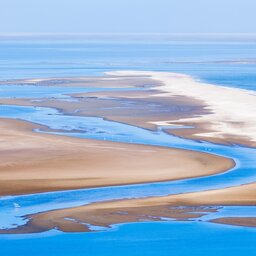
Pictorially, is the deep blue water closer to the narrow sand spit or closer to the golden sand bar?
the golden sand bar

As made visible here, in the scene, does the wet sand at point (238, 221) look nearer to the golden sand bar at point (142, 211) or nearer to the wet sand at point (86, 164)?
the golden sand bar at point (142, 211)

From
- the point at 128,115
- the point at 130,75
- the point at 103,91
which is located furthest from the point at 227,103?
the point at 130,75

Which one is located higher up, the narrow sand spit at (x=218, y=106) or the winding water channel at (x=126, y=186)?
the narrow sand spit at (x=218, y=106)

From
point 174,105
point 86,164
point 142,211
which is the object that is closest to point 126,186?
point 142,211

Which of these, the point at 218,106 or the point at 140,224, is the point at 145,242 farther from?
the point at 218,106

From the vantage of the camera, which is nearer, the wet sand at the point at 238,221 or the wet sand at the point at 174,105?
the wet sand at the point at 238,221

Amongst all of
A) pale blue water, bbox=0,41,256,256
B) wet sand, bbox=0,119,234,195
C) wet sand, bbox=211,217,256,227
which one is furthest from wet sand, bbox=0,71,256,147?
wet sand, bbox=211,217,256,227

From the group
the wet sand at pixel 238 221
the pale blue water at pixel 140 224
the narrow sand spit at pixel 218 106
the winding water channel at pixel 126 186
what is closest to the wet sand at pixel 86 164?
the winding water channel at pixel 126 186

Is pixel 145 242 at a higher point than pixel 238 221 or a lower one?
lower
